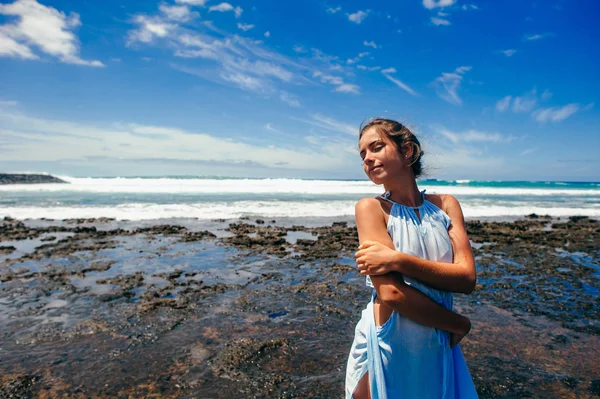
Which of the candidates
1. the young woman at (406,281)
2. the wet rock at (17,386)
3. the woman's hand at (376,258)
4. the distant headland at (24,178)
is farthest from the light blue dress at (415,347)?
the distant headland at (24,178)

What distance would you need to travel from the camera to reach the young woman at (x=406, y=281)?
1783 mm

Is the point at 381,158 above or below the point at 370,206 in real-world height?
above

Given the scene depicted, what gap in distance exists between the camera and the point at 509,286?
7.11 metres

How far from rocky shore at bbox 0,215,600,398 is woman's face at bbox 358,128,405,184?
8.45 feet

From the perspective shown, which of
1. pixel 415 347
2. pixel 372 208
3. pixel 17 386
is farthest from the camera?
pixel 17 386

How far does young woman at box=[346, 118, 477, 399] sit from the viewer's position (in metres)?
1.78

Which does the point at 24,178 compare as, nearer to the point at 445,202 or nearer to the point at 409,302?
the point at 445,202

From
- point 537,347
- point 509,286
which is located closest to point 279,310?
point 537,347

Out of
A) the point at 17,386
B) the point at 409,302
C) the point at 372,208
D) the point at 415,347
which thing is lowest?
the point at 17,386

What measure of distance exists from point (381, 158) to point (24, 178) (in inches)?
2515

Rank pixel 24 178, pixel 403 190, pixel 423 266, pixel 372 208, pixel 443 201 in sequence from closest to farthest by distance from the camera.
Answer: pixel 423 266 < pixel 372 208 < pixel 403 190 < pixel 443 201 < pixel 24 178

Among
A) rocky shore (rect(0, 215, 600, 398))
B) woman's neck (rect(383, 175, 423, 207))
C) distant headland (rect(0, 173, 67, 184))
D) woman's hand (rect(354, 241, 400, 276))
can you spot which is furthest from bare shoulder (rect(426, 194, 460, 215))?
distant headland (rect(0, 173, 67, 184))

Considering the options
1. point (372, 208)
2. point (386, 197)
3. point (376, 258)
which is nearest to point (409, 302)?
point (376, 258)

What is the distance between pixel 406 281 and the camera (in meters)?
1.80
